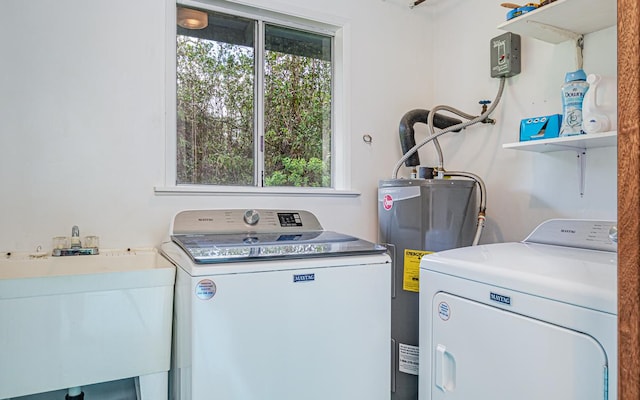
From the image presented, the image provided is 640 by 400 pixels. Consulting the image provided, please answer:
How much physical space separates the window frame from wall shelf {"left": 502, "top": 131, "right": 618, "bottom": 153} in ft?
3.05

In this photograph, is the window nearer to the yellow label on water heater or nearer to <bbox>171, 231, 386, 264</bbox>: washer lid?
<bbox>171, 231, 386, 264</bbox>: washer lid

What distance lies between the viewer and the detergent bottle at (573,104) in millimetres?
1561

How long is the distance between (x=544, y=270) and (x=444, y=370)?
46 cm

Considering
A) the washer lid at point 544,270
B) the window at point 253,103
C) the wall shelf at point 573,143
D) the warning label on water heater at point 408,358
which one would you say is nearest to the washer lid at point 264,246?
the washer lid at point 544,270

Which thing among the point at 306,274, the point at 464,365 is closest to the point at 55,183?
the point at 306,274

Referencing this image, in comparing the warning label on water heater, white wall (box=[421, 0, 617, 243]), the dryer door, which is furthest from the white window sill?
the dryer door

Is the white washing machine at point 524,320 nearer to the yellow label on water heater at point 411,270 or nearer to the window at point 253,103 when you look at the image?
the yellow label on water heater at point 411,270

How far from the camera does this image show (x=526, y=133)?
1725 millimetres

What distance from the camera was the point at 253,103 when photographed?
213 cm

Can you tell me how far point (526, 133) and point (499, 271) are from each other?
34.3 inches

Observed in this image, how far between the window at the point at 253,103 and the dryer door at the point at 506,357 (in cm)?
122

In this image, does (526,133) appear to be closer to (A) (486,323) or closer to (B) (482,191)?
(B) (482,191)

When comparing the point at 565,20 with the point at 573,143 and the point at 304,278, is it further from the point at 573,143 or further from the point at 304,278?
the point at 304,278

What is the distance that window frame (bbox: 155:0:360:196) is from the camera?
5.96 ft
